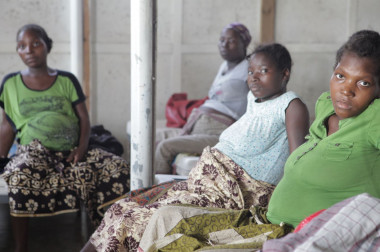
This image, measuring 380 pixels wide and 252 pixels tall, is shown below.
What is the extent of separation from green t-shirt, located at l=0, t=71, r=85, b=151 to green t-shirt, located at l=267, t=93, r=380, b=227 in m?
2.19

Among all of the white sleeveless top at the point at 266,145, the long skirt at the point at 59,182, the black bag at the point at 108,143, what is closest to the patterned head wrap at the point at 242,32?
the black bag at the point at 108,143

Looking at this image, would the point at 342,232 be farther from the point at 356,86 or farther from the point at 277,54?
the point at 277,54

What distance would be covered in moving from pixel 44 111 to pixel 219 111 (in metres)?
1.49

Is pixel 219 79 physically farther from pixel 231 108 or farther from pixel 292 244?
pixel 292 244

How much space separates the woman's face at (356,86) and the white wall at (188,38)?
4.20 m

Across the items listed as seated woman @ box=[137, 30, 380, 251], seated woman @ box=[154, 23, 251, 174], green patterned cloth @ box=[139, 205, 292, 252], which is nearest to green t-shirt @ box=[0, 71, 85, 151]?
seated woman @ box=[154, 23, 251, 174]

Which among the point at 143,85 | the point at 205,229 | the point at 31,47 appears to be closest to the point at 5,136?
the point at 31,47

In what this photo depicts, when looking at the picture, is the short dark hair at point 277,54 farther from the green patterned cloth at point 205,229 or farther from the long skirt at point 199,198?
the green patterned cloth at point 205,229

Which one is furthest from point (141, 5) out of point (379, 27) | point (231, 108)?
point (379, 27)

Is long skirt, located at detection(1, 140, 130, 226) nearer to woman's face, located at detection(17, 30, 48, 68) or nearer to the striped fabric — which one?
woman's face, located at detection(17, 30, 48, 68)

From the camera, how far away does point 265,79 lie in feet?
9.71

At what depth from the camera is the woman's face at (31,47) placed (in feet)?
13.4

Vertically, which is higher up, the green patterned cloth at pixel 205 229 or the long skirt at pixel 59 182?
the green patterned cloth at pixel 205 229

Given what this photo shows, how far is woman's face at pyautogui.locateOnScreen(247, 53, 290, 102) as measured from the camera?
2.96m
